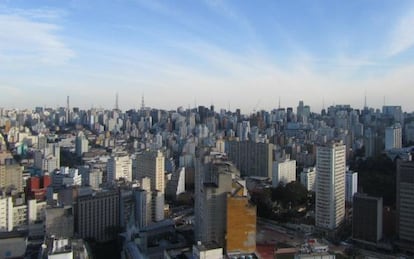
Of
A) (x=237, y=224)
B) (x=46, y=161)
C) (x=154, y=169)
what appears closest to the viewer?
(x=237, y=224)

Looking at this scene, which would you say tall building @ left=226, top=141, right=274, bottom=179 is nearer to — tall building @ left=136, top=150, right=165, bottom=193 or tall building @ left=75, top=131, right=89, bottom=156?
tall building @ left=136, top=150, right=165, bottom=193

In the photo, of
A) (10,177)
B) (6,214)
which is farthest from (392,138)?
(6,214)

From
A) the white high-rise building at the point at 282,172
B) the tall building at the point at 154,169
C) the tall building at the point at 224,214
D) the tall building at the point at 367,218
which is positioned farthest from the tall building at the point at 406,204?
the tall building at the point at 154,169

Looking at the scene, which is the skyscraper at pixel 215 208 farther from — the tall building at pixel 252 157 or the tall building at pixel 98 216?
the tall building at pixel 252 157

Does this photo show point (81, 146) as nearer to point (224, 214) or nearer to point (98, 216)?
point (98, 216)

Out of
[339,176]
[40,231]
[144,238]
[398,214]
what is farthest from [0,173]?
[398,214]
